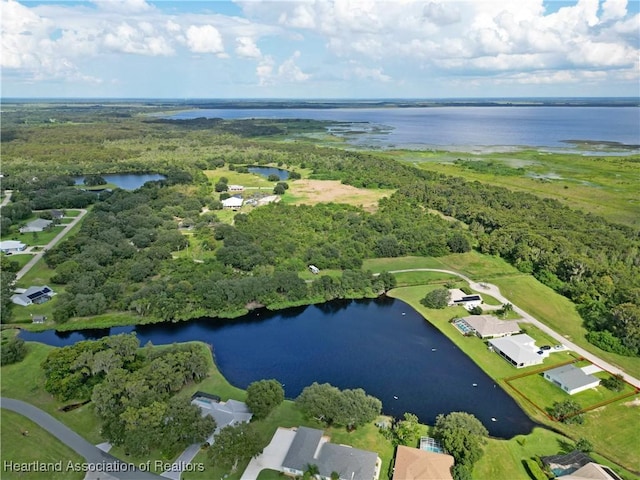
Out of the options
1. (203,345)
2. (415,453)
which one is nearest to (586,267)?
(415,453)

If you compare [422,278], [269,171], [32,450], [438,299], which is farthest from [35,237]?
[269,171]

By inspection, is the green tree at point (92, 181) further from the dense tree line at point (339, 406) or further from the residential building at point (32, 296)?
the dense tree line at point (339, 406)

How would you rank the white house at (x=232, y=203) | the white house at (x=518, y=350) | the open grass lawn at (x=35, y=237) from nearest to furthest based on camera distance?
the white house at (x=518, y=350)
the open grass lawn at (x=35, y=237)
the white house at (x=232, y=203)

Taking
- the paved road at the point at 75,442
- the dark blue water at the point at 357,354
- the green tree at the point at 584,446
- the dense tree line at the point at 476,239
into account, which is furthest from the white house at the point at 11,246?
the green tree at the point at 584,446

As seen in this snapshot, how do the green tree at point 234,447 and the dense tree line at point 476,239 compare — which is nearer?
the green tree at point 234,447

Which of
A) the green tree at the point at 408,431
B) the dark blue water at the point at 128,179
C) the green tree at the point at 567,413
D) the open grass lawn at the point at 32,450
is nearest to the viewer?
the open grass lawn at the point at 32,450

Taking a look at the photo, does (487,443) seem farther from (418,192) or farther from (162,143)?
(162,143)
